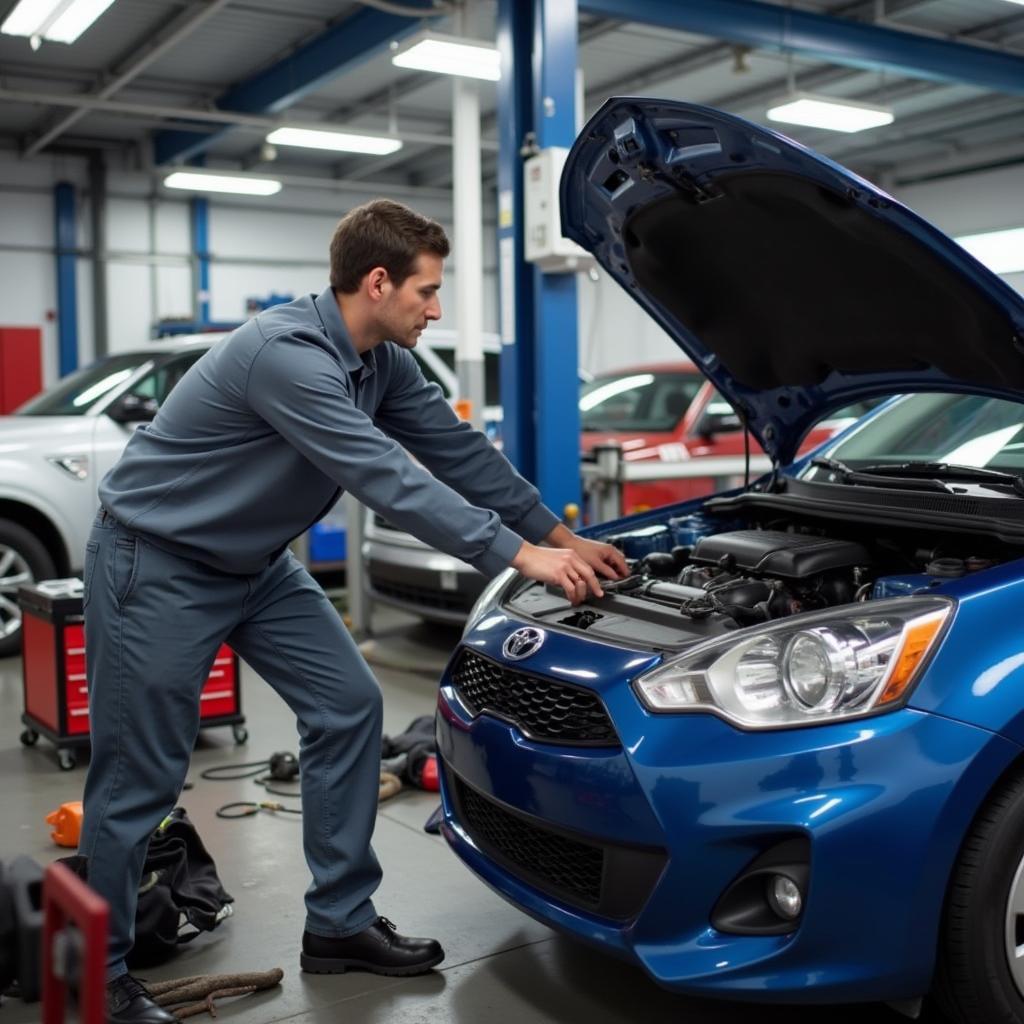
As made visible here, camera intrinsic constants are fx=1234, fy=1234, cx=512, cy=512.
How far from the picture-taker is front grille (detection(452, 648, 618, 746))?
2.20 metres

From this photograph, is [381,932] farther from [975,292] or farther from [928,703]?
[975,292]

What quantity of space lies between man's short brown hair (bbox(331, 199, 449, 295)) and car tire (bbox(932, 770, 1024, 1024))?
149 cm

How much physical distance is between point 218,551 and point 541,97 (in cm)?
430

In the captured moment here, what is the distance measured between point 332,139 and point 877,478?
9.89 m

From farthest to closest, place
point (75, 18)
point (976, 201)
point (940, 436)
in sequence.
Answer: point (976, 201)
point (75, 18)
point (940, 436)

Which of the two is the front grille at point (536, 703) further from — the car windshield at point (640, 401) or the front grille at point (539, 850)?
the car windshield at point (640, 401)

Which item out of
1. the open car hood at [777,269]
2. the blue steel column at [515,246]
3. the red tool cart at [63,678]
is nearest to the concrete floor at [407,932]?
the red tool cart at [63,678]

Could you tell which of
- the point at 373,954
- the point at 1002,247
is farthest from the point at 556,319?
the point at 1002,247

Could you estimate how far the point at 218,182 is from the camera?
13.9 m

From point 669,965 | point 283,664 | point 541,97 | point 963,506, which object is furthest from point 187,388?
point 541,97

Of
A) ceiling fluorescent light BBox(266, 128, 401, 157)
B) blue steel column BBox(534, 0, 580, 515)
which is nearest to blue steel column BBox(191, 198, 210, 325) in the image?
ceiling fluorescent light BBox(266, 128, 401, 157)

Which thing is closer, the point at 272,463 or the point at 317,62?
the point at 272,463

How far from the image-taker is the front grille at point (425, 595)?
582 cm

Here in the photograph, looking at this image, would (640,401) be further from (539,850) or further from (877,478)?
(539,850)
